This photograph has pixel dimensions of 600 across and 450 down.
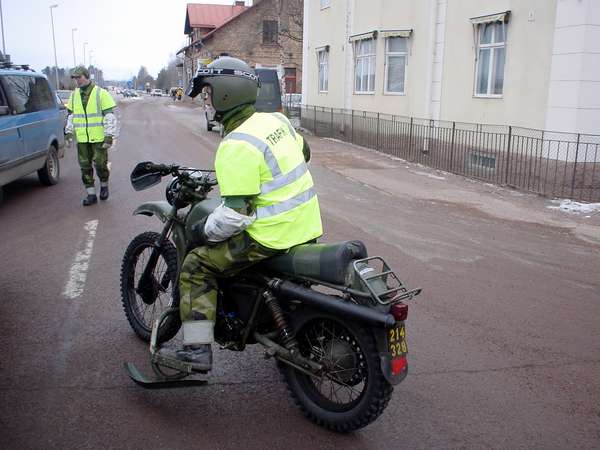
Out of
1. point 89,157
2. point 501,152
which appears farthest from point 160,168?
point 501,152

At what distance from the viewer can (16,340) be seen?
481 centimetres

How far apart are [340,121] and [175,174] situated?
801 inches

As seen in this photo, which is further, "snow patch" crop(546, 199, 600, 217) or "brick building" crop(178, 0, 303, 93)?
"brick building" crop(178, 0, 303, 93)

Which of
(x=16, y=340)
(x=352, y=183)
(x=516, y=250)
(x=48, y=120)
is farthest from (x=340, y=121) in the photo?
(x=16, y=340)

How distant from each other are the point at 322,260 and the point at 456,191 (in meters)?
9.48

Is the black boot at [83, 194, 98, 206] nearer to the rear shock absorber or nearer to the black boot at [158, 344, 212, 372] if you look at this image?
the black boot at [158, 344, 212, 372]

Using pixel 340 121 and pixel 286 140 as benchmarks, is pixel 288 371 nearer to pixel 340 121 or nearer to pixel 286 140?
pixel 286 140

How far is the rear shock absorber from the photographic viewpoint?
3.59 metres

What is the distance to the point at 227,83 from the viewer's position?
3.59m

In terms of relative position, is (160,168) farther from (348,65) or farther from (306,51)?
(306,51)

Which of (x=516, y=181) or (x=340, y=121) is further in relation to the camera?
(x=340, y=121)

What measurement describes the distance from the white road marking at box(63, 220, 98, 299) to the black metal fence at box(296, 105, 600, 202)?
27.1ft

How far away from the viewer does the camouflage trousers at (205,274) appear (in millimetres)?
3617

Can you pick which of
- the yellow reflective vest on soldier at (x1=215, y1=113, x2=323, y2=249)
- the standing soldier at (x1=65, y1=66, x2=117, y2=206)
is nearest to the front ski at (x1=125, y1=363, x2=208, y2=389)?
the yellow reflective vest on soldier at (x1=215, y1=113, x2=323, y2=249)
